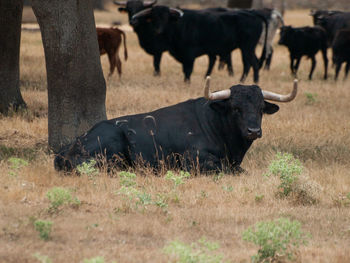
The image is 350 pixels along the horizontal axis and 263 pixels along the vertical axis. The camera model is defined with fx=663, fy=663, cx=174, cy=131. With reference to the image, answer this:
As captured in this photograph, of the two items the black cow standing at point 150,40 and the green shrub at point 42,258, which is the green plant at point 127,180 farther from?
the black cow standing at point 150,40

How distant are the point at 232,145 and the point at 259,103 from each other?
65cm

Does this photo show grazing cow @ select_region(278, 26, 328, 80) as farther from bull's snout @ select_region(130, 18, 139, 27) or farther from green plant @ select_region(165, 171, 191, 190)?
green plant @ select_region(165, 171, 191, 190)

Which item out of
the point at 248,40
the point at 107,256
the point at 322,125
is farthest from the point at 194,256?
the point at 248,40

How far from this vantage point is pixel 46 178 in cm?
743

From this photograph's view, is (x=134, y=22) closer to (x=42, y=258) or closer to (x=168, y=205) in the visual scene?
(x=168, y=205)

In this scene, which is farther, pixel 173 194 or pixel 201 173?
pixel 201 173

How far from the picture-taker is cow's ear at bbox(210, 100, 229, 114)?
8.32m

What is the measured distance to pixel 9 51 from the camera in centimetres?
1177

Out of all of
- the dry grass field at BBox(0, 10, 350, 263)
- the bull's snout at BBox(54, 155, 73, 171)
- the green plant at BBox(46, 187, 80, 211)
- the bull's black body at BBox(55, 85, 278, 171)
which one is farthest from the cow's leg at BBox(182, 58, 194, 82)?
the green plant at BBox(46, 187, 80, 211)

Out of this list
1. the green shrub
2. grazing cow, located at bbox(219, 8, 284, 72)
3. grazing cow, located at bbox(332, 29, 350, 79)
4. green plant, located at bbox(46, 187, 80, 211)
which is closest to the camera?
the green shrub

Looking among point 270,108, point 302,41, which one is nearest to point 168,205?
point 270,108

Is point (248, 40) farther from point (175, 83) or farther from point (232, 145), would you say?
point (232, 145)

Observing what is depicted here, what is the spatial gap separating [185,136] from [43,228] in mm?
3180

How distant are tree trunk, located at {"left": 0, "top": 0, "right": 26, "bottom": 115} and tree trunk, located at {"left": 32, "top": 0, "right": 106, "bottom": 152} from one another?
2.61 metres
